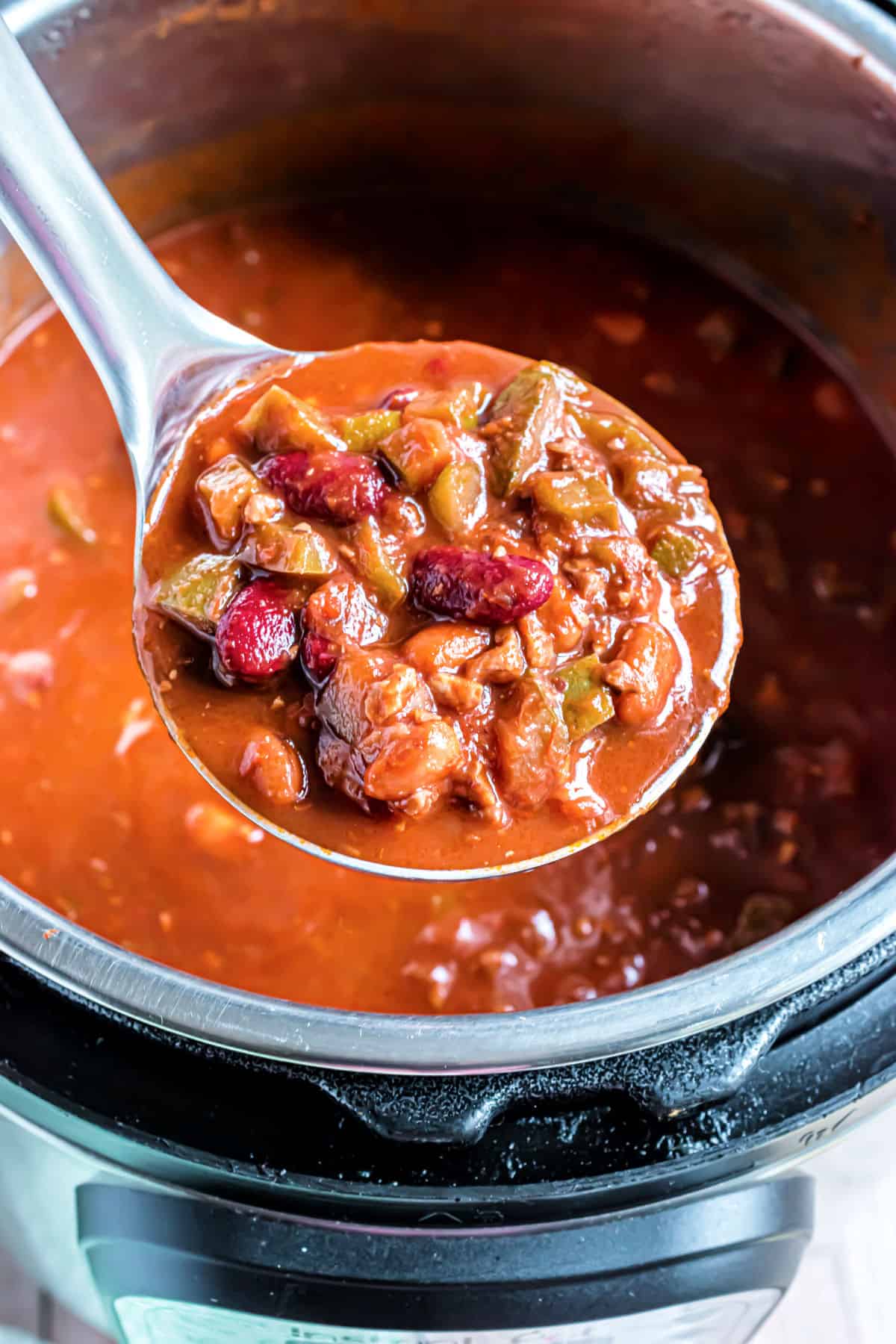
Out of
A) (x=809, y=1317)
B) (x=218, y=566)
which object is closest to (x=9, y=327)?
(x=218, y=566)

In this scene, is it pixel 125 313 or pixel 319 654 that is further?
pixel 125 313

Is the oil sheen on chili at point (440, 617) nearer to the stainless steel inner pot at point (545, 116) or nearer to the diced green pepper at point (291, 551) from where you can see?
the diced green pepper at point (291, 551)

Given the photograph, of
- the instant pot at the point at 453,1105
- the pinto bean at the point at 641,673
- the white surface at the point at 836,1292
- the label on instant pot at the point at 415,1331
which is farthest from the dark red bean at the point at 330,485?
the white surface at the point at 836,1292

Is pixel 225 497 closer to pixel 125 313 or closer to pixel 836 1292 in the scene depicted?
pixel 125 313

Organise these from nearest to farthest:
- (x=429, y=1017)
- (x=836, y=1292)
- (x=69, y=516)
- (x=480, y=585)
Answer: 1. (x=429, y=1017)
2. (x=480, y=585)
3. (x=69, y=516)
4. (x=836, y=1292)

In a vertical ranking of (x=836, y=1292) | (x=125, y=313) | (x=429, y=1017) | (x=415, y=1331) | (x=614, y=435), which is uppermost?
(x=125, y=313)

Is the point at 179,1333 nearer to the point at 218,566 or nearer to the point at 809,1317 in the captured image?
the point at 218,566

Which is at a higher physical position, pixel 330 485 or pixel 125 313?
pixel 125 313

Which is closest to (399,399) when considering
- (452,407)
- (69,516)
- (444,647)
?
(452,407)
